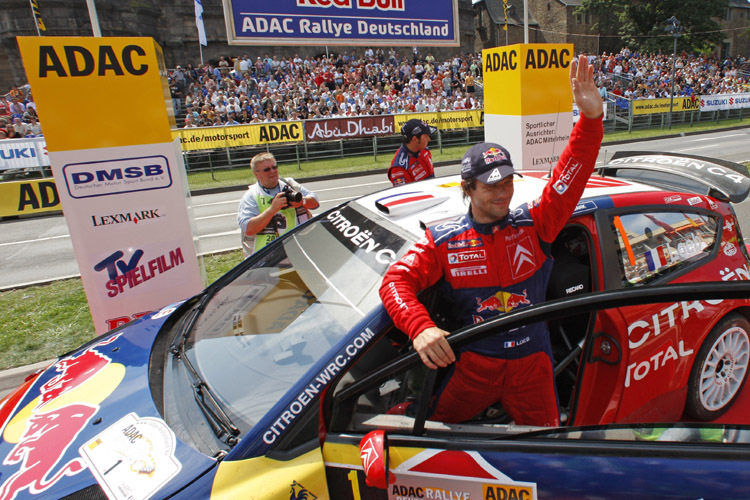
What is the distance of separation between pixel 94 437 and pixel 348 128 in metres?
17.1

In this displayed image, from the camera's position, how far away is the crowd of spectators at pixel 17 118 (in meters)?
15.0

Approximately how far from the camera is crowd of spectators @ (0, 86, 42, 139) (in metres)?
15.0

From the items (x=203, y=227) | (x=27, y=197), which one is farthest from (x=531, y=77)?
(x=27, y=197)

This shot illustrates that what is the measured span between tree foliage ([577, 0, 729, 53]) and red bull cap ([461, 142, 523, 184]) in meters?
54.0

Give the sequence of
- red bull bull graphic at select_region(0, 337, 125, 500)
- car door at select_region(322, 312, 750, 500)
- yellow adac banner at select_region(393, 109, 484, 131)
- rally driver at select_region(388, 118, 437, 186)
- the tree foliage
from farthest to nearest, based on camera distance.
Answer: the tree foliage
yellow adac banner at select_region(393, 109, 484, 131)
rally driver at select_region(388, 118, 437, 186)
red bull bull graphic at select_region(0, 337, 125, 500)
car door at select_region(322, 312, 750, 500)

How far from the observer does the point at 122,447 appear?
5.76 ft

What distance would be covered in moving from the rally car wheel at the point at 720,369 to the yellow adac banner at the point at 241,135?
1610cm

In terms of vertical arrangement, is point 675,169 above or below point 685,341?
above

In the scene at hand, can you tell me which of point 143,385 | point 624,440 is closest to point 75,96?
point 143,385

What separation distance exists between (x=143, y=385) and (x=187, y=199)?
272cm

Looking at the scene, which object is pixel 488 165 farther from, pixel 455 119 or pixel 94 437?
pixel 455 119

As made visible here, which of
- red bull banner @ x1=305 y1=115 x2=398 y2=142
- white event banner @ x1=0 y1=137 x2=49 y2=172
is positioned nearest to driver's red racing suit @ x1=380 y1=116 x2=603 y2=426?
white event banner @ x1=0 y1=137 x2=49 y2=172

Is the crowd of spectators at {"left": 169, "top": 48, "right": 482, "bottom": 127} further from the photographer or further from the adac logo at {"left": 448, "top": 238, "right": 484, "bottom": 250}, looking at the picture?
the adac logo at {"left": 448, "top": 238, "right": 484, "bottom": 250}

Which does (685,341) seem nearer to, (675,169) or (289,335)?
(675,169)
